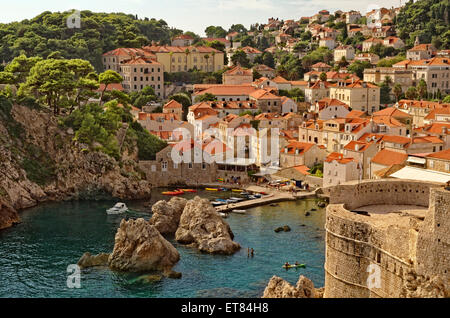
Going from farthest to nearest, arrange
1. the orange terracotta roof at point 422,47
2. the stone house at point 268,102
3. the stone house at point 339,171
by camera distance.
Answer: the orange terracotta roof at point 422,47, the stone house at point 268,102, the stone house at point 339,171

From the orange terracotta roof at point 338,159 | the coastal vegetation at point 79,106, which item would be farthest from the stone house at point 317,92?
the orange terracotta roof at point 338,159

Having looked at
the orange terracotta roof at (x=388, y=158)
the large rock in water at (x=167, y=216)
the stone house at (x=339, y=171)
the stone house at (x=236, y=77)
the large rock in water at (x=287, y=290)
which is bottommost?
the large rock in water at (x=167, y=216)

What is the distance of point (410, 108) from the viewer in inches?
2589

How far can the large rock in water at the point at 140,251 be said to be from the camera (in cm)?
3052

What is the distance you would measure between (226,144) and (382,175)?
18.2m

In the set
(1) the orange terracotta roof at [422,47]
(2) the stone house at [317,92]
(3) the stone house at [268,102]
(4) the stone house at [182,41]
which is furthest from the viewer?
(4) the stone house at [182,41]

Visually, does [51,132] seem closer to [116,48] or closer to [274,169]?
[274,169]

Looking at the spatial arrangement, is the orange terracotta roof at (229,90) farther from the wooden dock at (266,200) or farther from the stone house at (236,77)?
the wooden dock at (266,200)

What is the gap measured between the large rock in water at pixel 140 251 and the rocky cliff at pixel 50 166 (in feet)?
52.4

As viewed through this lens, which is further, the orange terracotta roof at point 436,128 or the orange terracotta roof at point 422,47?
the orange terracotta roof at point 422,47

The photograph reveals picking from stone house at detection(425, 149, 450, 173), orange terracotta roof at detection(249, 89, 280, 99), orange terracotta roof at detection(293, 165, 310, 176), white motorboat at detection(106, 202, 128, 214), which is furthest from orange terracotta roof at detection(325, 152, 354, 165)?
orange terracotta roof at detection(249, 89, 280, 99)

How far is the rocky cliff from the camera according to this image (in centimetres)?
4638
